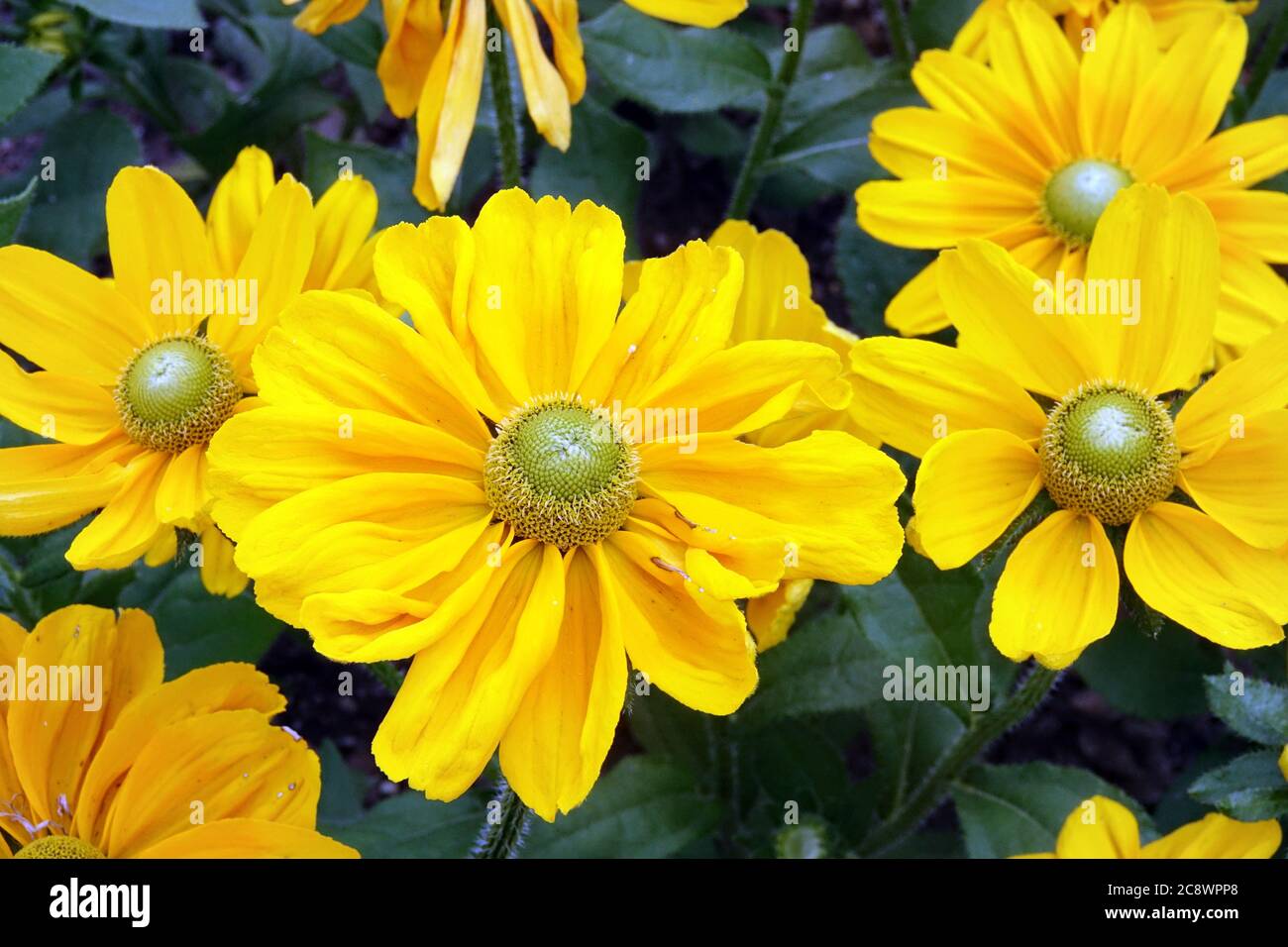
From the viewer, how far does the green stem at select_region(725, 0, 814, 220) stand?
232 centimetres

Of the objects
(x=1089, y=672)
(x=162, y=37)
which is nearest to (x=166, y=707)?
(x=1089, y=672)

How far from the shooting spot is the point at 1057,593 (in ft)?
4.88

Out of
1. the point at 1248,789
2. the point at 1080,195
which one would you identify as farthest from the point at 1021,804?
the point at 1080,195

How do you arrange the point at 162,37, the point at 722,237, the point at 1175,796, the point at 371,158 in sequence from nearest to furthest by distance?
the point at 722,237 → the point at 1175,796 → the point at 371,158 → the point at 162,37

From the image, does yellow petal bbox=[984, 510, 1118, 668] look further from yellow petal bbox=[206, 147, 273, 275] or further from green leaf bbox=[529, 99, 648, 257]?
green leaf bbox=[529, 99, 648, 257]

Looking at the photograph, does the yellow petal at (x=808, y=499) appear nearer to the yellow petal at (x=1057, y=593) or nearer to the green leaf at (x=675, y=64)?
the yellow petal at (x=1057, y=593)

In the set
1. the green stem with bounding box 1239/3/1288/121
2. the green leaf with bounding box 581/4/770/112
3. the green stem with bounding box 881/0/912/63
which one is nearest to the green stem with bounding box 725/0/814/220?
the green leaf with bounding box 581/4/770/112

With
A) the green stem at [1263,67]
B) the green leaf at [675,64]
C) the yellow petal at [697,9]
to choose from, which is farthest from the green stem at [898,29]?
the yellow petal at [697,9]

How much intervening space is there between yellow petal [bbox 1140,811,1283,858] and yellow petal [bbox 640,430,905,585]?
58 cm

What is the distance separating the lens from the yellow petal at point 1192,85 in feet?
6.46

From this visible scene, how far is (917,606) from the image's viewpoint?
1.74 metres

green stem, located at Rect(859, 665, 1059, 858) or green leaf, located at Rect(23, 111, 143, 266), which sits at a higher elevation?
green leaf, located at Rect(23, 111, 143, 266)
